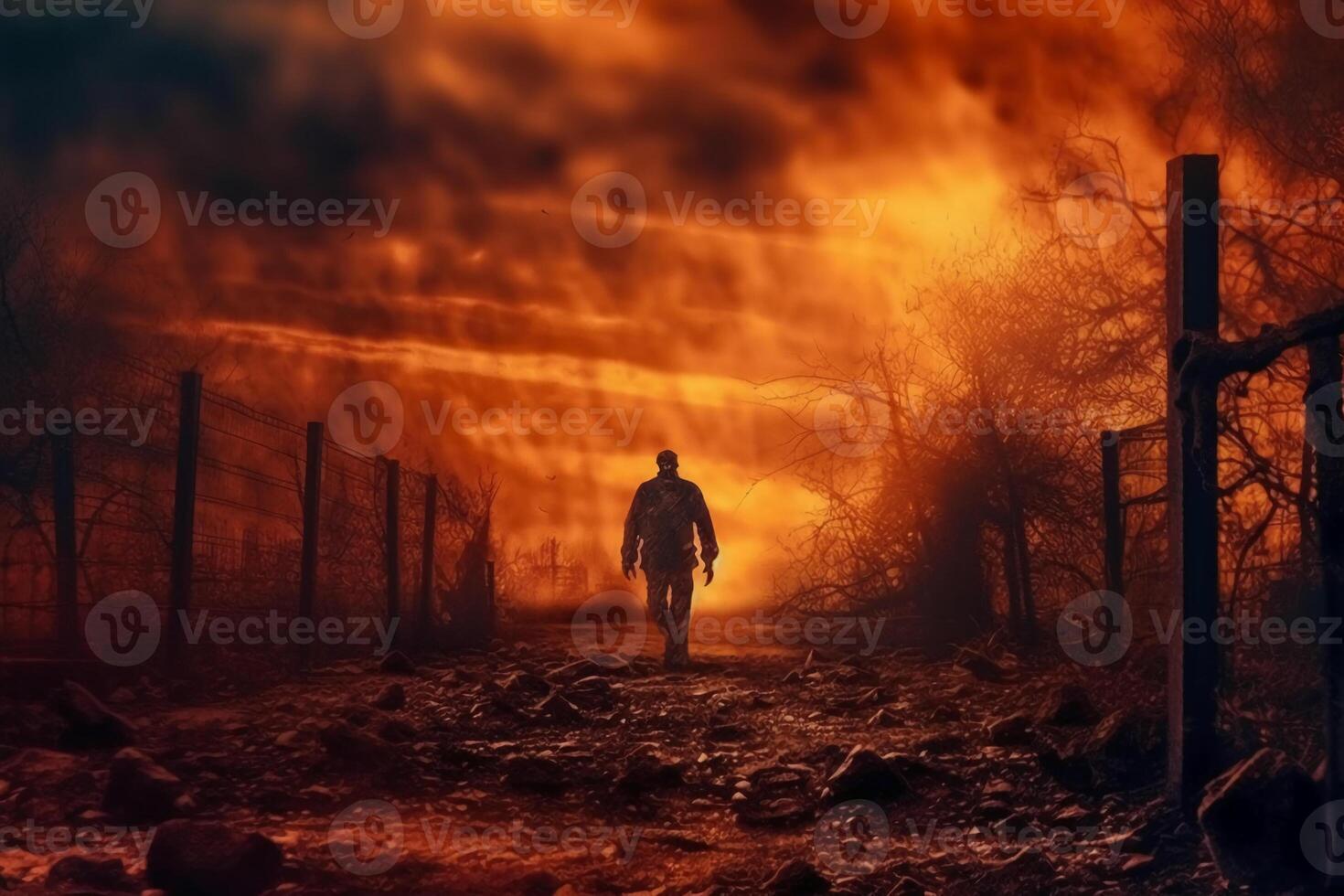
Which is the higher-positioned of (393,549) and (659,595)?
(393,549)

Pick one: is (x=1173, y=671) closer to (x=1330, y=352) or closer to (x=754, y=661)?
(x=1330, y=352)

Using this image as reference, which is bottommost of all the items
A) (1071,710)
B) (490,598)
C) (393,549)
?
(1071,710)

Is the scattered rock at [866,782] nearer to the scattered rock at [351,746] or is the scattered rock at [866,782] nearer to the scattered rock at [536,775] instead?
the scattered rock at [536,775]

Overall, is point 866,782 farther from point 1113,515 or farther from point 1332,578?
point 1113,515

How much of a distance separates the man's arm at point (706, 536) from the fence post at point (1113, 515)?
4240 mm

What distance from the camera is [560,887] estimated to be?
5492 mm

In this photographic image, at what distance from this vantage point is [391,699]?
979cm

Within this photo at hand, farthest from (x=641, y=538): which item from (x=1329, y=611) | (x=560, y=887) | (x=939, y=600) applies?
(x=1329, y=611)

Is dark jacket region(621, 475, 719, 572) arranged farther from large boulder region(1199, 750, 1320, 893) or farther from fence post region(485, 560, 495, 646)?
large boulder region(1199, 750, 1320, 893)
